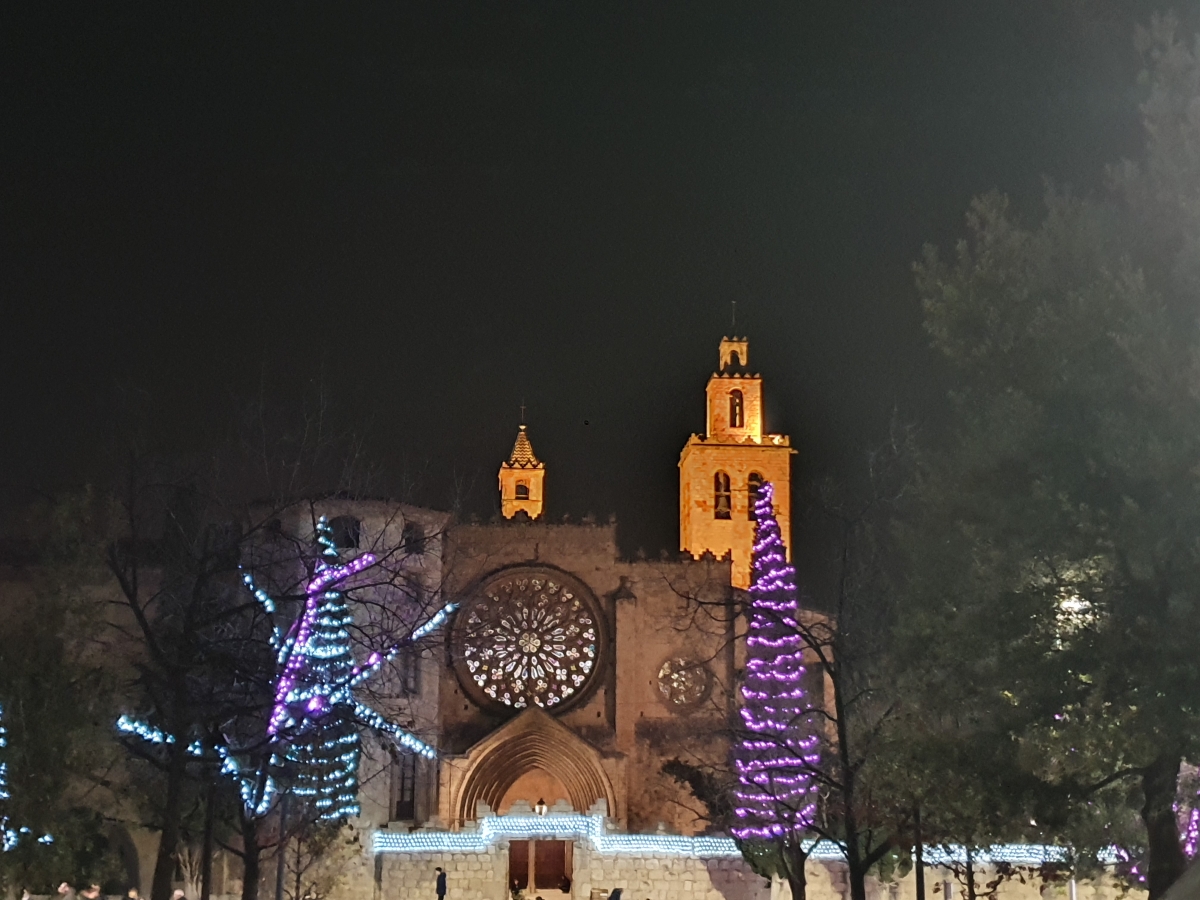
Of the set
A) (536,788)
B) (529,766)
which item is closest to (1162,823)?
(529,766)

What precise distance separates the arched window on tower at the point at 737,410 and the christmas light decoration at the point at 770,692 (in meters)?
19.2

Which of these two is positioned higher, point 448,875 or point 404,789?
point 404,789

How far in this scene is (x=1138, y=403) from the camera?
10062 mm

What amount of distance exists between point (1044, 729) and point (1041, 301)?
3.67 metres

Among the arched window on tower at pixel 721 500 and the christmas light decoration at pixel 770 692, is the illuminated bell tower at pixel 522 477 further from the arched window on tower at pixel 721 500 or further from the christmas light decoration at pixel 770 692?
the christmas light decoration at pixel 770 692

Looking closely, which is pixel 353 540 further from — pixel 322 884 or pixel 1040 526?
pixel 1040 526

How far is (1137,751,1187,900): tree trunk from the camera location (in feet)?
39.0

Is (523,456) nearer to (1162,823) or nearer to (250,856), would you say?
(250,856)

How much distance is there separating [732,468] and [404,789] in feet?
56.0

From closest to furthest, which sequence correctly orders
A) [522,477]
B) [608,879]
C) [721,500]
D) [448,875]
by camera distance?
[448,875] → [608,879] → [721,500] → [522,477]

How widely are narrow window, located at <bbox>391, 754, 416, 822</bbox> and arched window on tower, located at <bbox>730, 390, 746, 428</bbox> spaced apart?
58.8ft

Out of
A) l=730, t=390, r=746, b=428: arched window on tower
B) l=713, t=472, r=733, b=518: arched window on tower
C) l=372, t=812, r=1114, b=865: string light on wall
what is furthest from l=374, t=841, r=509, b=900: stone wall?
l=730, t=390, r=746, b=428: arched window on tower

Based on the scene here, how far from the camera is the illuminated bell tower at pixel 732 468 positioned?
157 feet

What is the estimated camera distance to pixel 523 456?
58.8 m
